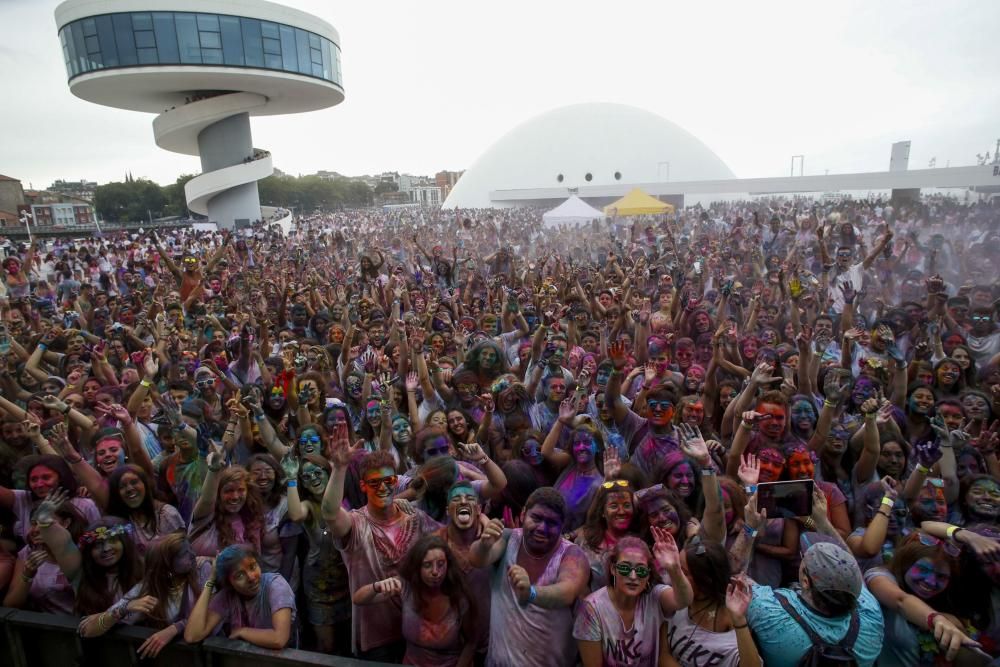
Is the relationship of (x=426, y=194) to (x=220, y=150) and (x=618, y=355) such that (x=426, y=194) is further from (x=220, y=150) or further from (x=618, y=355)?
(x=618, y=355)

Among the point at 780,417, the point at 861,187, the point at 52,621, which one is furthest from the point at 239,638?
the point at 861,187

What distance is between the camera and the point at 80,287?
10.6m

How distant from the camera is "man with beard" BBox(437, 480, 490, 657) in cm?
264

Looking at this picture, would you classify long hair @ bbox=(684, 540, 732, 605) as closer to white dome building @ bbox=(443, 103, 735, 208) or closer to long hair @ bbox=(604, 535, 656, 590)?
long hair @ bbox=(604, 535, 656, 590)

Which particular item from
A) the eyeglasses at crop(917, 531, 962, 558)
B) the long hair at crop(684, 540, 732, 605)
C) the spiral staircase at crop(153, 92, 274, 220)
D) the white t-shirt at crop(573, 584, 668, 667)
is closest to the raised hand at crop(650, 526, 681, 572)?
the long hair at crop(684, 540, 732, 605)

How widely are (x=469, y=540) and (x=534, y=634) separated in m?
0.53

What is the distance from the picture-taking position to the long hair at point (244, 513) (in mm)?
2971

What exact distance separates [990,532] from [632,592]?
163 cm

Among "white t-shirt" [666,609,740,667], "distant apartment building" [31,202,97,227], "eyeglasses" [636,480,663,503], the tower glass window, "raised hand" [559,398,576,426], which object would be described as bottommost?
"white t-shirt" [666,609,740,667]

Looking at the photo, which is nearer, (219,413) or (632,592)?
(632,592)

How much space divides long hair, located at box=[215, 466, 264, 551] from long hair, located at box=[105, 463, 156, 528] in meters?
0.47

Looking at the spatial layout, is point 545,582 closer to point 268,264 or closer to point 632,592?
point 632,592

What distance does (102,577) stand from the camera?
2744 millimetres

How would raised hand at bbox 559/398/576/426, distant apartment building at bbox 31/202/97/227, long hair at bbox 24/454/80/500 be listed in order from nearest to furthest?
1. long hair at bbox 24/454/80/500
2. raised hand at bbox 559/398/576/426
3. distant apartment building at bbox 31/202/97/227
